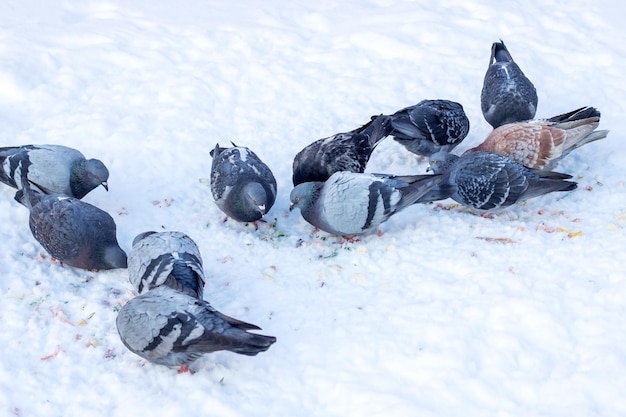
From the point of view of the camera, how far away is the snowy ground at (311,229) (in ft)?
14.5

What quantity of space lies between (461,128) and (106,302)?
379cm

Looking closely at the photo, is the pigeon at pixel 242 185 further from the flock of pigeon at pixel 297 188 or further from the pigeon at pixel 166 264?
the pigeon at pixel 166 264

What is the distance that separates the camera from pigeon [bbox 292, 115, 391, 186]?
21.6ft

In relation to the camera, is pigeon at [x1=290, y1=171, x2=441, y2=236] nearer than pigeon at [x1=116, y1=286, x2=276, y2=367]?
No

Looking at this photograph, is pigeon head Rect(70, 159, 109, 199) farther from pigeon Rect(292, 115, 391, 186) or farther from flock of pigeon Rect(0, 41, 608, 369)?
pigeon Rect(292, 115, 391, 186)

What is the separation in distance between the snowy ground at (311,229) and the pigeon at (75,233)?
0.49ft

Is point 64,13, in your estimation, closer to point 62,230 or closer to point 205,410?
point 62,230

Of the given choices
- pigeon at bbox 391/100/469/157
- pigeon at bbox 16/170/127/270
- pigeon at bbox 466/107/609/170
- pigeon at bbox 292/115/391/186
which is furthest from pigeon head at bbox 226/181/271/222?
pigeon at bbox 466/107/609/170

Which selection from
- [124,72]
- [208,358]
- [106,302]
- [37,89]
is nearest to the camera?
[208,358]

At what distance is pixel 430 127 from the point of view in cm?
691

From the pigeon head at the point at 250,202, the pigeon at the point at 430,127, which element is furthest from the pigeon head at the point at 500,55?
the pigeon head at the point at 250,202

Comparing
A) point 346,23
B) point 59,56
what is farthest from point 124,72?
point 346,23

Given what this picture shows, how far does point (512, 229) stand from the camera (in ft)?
19.9

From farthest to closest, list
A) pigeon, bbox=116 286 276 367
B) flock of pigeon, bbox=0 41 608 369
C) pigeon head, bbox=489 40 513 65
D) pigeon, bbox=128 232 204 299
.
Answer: pigeon head, bbox=489 40 513 65, pigeon, bbox=128 232 204 299, flock of pigeon, bbox=0 41 608 369, pigeon, bbox=116 286 276 367
